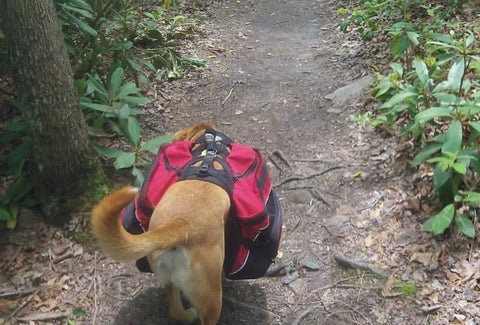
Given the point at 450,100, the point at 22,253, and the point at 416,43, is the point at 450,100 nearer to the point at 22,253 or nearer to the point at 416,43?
the point at 416,43

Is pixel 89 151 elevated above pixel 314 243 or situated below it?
above

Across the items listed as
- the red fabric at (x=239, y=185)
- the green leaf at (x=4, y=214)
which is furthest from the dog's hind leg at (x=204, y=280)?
the green leaf at (x=4, y=214)

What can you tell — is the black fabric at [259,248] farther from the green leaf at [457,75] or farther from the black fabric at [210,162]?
the green leaf at [457,75]

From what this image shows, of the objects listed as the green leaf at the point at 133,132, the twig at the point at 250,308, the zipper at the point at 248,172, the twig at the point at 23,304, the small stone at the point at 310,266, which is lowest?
the small stone at the point at 310,266

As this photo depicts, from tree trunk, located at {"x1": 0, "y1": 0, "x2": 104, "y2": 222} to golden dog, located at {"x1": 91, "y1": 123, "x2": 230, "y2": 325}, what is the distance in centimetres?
118

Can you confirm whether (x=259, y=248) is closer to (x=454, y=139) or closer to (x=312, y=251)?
(x=312, y=251)

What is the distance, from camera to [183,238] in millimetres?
2502

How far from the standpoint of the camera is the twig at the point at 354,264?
3.49 metres

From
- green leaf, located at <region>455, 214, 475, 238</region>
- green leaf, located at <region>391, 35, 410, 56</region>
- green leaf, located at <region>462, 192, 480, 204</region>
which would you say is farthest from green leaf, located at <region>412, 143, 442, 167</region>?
green leaf, located at <region>391, 35, 410, 56</region>

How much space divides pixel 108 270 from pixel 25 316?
23.2 inches

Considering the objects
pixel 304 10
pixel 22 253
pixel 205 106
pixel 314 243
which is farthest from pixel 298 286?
pixel 304 10

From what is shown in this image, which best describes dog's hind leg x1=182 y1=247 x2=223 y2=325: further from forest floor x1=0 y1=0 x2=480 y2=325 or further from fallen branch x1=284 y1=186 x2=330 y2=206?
fallen branch x1=284 y1=186 x2=330 y2=206

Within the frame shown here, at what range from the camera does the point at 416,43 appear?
465 cm

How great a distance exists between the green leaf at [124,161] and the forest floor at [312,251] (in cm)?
49
